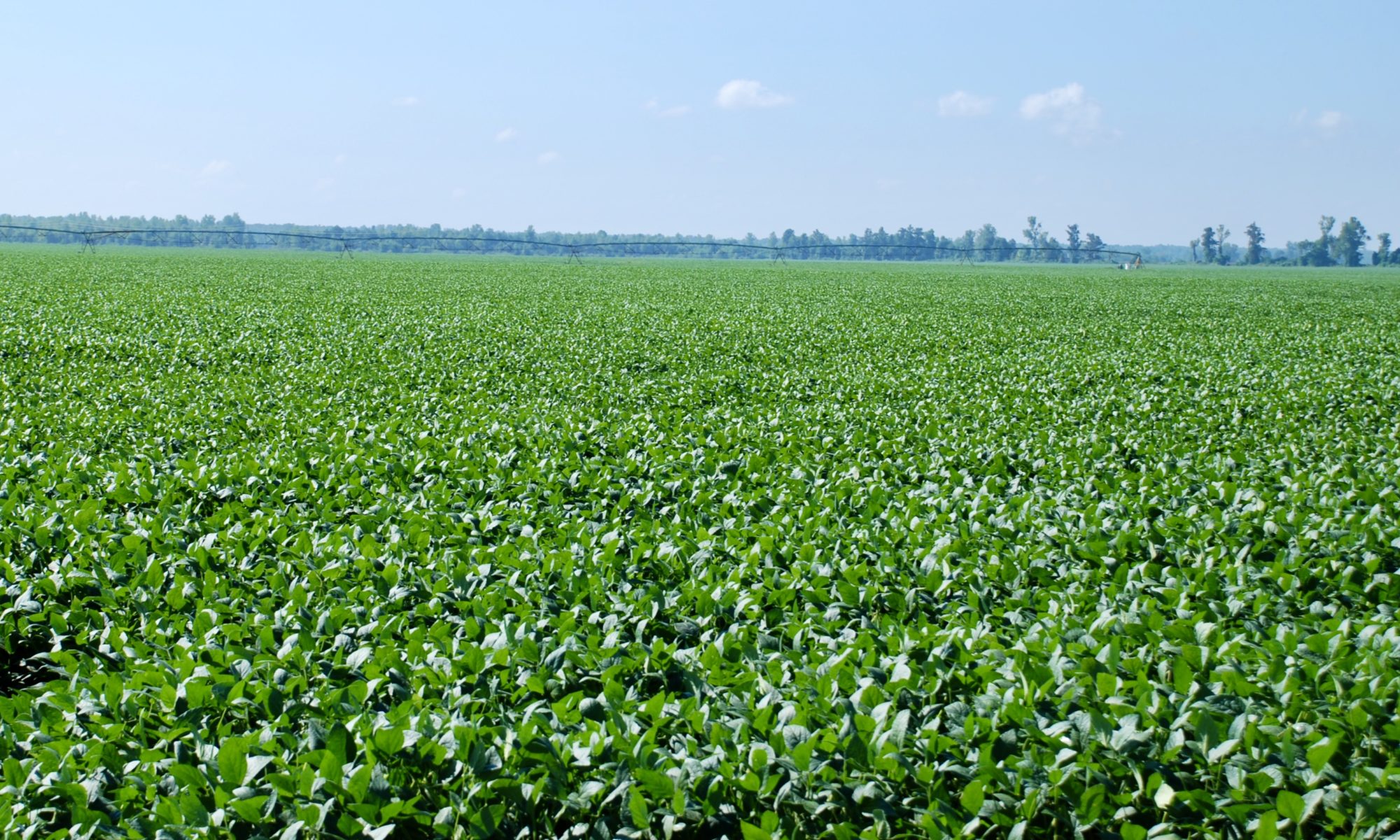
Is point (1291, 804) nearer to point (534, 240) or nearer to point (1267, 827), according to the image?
point (1267, 827)

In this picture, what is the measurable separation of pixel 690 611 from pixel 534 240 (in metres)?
139

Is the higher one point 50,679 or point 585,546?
point 585,546

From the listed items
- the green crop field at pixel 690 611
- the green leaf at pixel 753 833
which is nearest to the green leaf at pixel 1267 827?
the green crop field at pixel 690 611

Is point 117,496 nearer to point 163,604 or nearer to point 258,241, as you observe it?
point 163,604

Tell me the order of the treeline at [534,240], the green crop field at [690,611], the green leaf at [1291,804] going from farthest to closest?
the treeline at [534,240]
the green crop field at [690,611]
the green leaf at [1291,804]

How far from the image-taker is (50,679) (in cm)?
489

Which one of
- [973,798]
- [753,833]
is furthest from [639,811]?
[973,798]

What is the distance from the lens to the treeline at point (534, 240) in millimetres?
127688

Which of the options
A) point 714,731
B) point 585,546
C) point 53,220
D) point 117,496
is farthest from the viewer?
point 53,220

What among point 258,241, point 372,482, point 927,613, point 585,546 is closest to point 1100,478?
point 927,613

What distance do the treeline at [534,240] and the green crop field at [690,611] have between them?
105962 millimetres

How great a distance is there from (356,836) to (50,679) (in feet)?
9.07

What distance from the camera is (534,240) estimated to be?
458ft

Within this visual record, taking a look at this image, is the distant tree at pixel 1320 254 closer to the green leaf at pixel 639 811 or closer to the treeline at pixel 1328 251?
the treeline at pixel 1328 251
